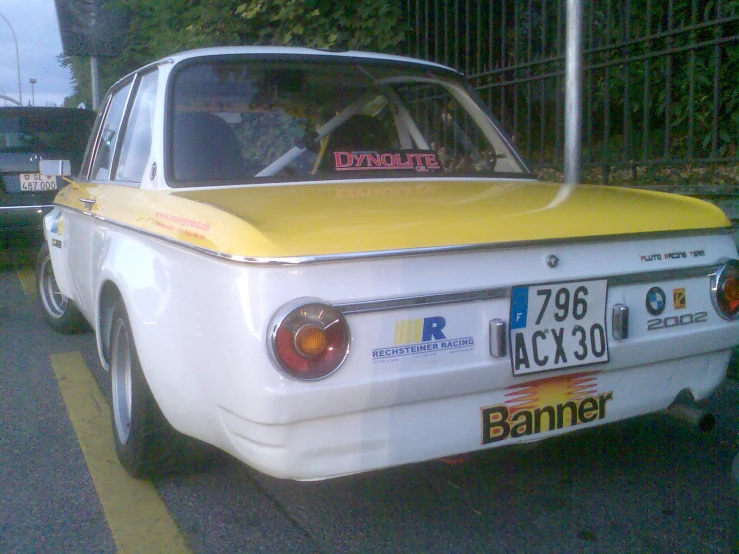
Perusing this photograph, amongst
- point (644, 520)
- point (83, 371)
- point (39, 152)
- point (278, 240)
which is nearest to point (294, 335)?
point (278, 240)

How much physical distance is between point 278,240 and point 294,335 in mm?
262

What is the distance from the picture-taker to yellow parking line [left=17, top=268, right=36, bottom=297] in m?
7.74

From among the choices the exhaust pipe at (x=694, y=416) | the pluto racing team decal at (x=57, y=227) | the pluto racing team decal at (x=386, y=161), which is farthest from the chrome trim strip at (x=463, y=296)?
the pluto racing team decal at (x=57, y=227)

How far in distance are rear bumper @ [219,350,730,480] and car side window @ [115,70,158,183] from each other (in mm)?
1550

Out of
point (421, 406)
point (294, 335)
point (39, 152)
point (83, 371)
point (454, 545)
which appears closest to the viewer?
point (294, 335)

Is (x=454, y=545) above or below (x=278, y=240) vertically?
below

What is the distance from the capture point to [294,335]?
6.91 feet

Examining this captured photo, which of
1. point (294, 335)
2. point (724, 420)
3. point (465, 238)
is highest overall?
point (465, 238)

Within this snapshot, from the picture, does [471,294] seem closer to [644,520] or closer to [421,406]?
[421,406]

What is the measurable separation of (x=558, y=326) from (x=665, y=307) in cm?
47

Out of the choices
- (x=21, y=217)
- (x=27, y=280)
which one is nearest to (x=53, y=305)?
(x=27, y=280)

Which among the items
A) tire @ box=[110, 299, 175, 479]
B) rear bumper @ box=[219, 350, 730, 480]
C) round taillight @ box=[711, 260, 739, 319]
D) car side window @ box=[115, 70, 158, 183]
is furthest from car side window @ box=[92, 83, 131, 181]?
round taillight @ box=[711, 260, 739, 319]

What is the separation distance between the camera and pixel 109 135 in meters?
4.29

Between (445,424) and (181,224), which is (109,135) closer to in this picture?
(181,224)
